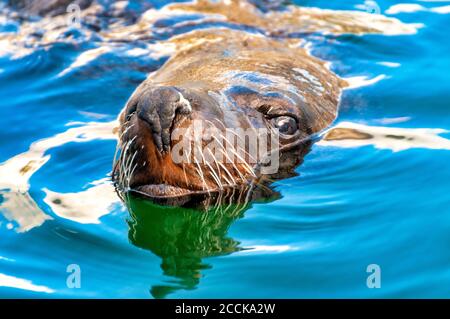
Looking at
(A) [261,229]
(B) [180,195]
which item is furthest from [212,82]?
(A) [261,229]

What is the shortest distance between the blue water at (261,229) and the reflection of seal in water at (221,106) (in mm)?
207

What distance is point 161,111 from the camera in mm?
5090

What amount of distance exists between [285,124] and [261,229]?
103cm

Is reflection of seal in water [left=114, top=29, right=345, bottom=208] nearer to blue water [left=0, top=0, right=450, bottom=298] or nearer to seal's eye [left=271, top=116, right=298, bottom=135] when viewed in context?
seal's eye [left=271, top=116, right=298, bottom=135]

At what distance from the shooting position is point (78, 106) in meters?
7.86

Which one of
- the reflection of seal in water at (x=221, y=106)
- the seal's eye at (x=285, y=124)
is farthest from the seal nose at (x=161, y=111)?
the seal's eye at (x=285, y=124)

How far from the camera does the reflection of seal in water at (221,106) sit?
5.21 metres

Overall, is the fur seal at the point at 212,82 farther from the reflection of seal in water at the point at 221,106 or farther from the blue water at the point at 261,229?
the blue water at the point at 261,229

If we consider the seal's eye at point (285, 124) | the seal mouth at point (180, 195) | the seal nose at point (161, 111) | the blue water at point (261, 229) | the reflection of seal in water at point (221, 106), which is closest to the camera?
the blue water at point (261, 229)

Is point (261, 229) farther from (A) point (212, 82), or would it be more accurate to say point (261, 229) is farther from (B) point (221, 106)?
(A) point (212, 82)

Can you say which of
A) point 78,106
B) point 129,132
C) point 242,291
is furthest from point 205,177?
point 78,106

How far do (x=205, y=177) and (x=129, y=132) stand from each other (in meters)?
0.55

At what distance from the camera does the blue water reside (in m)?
4.84

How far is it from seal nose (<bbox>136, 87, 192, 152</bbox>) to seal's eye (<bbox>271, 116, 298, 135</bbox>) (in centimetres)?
110
